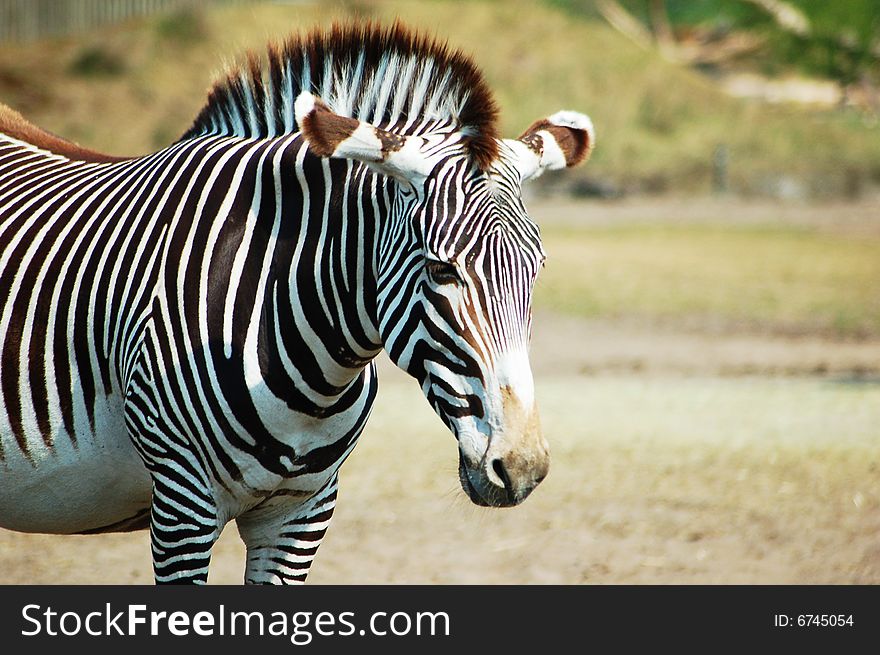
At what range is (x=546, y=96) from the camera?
27312mm

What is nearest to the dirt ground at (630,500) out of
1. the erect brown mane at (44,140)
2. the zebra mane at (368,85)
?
the zebra mane at (368,85)

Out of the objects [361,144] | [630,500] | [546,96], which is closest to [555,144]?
[361,144]

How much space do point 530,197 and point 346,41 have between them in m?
22.0

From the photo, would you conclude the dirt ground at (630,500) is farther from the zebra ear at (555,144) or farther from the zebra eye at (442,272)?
the zebra ear at (555,144)

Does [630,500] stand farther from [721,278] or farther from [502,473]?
[721,278]

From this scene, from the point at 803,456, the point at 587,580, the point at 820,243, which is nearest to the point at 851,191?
the point at 820,243

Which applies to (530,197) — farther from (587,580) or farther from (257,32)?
(587,580)

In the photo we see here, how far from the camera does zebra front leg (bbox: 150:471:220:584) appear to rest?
296 centimetres

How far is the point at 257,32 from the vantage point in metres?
24.6

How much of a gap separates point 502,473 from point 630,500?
4.40 meters

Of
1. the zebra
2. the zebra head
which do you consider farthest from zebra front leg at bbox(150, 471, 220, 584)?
the zebra head

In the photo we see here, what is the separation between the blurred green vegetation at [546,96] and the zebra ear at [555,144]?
19418 millimetres

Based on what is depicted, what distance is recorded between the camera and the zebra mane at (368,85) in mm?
2846

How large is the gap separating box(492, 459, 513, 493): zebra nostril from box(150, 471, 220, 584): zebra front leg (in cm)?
92
